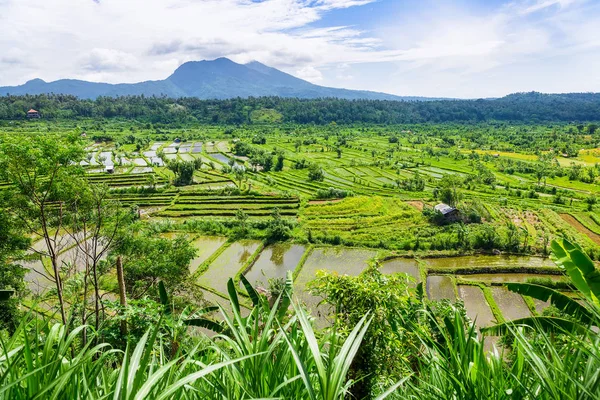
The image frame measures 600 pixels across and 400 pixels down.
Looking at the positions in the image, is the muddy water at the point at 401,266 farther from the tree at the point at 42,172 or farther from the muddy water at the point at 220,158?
the muddy water at the point at 220,158

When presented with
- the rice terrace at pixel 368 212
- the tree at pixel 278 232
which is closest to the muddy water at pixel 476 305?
the rice terrace at pixel 368 212

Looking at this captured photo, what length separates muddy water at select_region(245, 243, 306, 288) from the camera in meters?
25.6

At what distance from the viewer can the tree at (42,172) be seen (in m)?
11.3

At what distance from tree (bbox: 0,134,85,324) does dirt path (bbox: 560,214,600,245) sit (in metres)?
37.4

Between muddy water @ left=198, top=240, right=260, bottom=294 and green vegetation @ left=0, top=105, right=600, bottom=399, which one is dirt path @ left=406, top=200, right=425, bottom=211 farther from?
muddy water @ left=198, top=240, right=260, bottom=294

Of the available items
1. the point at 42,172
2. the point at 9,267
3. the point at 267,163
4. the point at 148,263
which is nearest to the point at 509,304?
the point at 148,263

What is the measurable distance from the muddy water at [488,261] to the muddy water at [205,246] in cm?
1687

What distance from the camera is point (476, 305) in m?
21.4

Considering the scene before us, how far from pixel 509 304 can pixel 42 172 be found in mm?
24095

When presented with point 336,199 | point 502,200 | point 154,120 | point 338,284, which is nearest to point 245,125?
point 154,120

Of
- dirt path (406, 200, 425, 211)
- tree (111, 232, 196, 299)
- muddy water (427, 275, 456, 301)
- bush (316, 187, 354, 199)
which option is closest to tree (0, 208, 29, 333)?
tree (111, 232, 196, 299)

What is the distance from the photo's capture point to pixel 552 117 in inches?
6796

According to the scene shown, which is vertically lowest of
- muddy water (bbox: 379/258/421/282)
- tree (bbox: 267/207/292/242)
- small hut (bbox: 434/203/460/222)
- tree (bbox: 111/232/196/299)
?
muddy water (bbox: 379/258/421/282)

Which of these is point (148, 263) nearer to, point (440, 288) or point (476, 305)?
point (440, 288)
